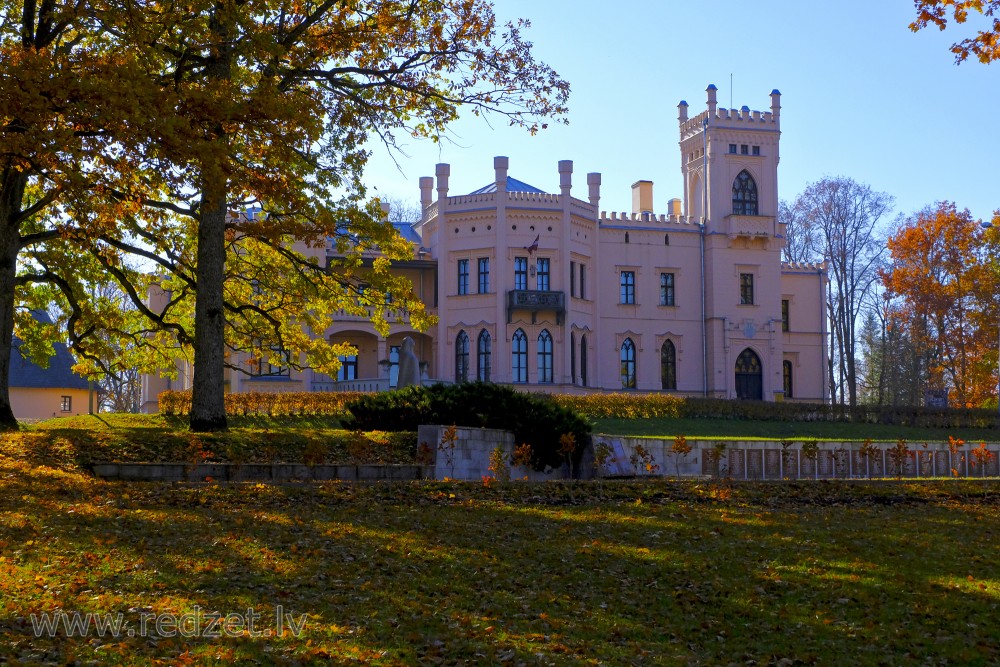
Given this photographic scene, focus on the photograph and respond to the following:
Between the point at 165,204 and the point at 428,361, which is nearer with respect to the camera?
the point at 165,204

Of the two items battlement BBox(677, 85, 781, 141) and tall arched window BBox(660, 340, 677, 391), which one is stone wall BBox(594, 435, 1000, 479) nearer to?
tall arched window BBox(660, 340, 677, 391)

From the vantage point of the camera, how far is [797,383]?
52281 mm

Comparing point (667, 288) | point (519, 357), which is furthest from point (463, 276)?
point (667, 288)

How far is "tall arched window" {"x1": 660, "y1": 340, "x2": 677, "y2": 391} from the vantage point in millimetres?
49719

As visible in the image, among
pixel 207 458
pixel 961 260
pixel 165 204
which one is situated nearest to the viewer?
pixel 207 458

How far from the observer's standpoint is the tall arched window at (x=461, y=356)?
46.0 m

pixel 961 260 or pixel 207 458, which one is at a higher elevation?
pixel 961 260

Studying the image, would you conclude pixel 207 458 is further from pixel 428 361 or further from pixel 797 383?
pixel 797 383

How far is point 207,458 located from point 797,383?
4127 centimetres

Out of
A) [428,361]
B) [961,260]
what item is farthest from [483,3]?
[961,260]

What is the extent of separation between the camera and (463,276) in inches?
1829

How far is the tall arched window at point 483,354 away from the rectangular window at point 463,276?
6.82 feet

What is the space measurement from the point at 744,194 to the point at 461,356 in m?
15.9

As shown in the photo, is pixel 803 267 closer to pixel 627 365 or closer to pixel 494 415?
pixel 627 365
